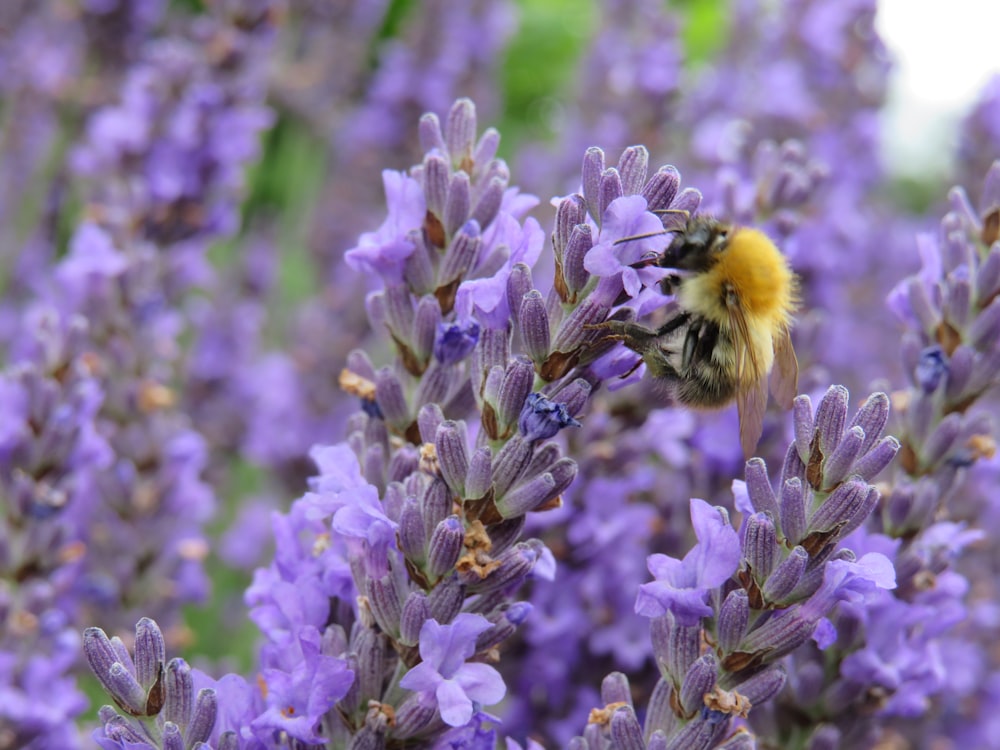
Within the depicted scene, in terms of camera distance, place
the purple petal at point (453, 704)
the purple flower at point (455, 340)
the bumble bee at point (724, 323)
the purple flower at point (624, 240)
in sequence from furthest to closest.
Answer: the bumble bee at point (724, 323) < the purple flower at point (455, 340) < the purple flower at point (624, 240) < the purple petal at point (453, 704)

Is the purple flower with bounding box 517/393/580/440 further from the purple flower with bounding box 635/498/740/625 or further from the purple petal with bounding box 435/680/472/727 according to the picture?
the purple petal with bounding box 435/680/472/727

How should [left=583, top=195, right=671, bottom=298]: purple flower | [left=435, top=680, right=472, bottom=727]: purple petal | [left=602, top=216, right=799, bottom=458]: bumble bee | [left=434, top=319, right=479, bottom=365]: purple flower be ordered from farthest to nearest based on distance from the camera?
[left=602, top=216, right=799, bottom=458]: bumble bee → [left=434, top=319, right=479, bottom=365]: purple flower → [left=583, top=195, right=671, bottom=298]: purple flower → [left=435, top=680, right=472, bottom=727]: purple petal

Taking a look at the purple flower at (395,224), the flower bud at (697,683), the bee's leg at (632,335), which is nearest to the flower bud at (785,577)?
the flower bud at (697,683)

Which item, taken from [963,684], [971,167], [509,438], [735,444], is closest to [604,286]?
[509,438]

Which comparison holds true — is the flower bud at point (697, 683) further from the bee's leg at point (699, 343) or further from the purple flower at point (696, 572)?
the bee's leg at point (699, 343)

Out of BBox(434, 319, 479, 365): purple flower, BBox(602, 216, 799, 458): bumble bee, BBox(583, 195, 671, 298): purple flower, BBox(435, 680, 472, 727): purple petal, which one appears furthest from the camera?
BBox(602, 216, 799, 458): bumble bee

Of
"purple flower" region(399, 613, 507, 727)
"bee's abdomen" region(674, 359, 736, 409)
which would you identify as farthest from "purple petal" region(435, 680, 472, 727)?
"bee's abdomen" region(674, 359, 736, 409)
